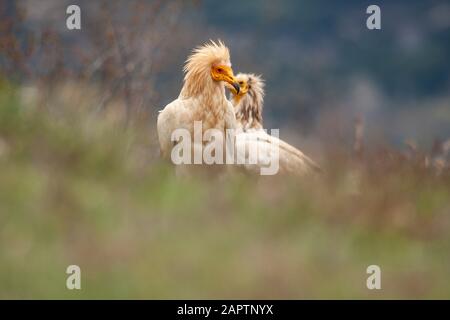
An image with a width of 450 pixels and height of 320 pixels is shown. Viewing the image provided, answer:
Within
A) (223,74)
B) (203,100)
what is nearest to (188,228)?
(203,100)

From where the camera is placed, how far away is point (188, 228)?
22.3 ft

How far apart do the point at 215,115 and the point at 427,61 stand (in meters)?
56.5

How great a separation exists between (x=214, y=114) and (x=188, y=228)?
4.57m

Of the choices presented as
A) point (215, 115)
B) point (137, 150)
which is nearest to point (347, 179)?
point (137, 150)

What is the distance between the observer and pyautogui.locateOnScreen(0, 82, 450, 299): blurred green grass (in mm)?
6387

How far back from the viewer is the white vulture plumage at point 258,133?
11617 millimetres

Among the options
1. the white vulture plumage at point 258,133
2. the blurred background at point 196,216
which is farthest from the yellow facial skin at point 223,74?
the blurred background at point 196,216

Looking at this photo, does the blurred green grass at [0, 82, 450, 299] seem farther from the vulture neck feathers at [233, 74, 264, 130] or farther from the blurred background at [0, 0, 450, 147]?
the blurred background at [0, 0, 450, 147]

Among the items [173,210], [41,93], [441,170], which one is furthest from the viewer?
[441,170]

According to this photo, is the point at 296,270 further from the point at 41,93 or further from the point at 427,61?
the point at 427,61

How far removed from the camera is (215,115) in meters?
11.3

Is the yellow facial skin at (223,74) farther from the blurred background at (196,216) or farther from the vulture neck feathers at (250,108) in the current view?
the vulture neck feathers at (250,108)

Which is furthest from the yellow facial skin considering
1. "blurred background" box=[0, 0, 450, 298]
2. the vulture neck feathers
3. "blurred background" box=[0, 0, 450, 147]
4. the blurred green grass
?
"blurred background" box=[0, 0, 450, 147]

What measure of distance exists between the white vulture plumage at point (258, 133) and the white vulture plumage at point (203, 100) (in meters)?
0.32
